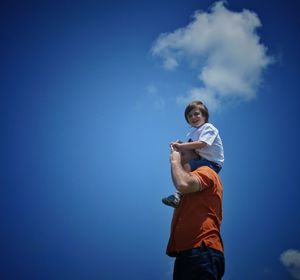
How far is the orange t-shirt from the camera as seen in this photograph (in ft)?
8.63

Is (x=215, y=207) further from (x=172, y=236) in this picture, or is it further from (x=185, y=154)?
(x=185, y=154)

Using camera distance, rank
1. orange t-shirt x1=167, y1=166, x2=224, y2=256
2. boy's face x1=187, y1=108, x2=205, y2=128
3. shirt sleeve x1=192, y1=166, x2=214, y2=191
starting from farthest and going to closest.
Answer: boy's face x1=187, y1=108, x2=205, y2=128
shirt sleeve x1=192, y1=166, x2=214, y2=191
orange t-shirt x1=167, y1=166, x2=224, y2=256

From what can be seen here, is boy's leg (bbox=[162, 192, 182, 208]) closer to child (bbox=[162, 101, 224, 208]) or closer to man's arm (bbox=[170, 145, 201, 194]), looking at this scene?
child (bbox=[162, 101, 224, 208])

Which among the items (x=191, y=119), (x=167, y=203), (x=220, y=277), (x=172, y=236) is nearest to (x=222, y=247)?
(x=220, y=277)

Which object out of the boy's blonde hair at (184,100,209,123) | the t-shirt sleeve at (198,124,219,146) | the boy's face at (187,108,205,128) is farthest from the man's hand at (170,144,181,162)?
the boy's blonde hair at (184,100,209,123)

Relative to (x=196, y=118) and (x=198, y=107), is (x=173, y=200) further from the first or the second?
(x=198, y=107)

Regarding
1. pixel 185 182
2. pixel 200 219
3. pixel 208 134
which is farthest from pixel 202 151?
pixel 200 219

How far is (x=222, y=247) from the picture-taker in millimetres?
2730

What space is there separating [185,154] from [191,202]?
2.88 feet

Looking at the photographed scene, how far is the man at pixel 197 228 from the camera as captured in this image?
98.4 inches

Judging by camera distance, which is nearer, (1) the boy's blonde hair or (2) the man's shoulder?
(2) the man's shoulder

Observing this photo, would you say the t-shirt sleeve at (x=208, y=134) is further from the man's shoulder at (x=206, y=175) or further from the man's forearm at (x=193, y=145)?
the man's shoulder at (x=206, y=175)

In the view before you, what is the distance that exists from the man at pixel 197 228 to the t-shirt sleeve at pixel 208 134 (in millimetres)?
598

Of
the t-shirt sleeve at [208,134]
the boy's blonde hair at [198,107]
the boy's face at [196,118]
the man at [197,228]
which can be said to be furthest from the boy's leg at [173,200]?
the boy's blonde hair at [198,107]
